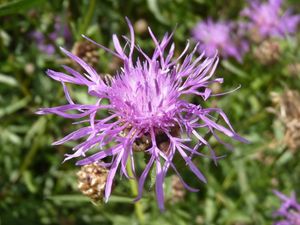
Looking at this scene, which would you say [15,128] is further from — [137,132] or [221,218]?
[137,132]

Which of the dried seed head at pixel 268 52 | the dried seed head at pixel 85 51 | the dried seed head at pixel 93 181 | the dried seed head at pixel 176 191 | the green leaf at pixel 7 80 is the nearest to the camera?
the dried seed head at pixel 93 181

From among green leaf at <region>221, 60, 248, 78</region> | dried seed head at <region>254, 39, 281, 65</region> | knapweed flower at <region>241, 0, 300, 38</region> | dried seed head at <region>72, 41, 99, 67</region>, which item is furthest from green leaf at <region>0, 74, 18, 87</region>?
knapweed flower at <region>241, 0, 300, 38</region>

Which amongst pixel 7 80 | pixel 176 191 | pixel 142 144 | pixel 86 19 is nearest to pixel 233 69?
pixel 176 191

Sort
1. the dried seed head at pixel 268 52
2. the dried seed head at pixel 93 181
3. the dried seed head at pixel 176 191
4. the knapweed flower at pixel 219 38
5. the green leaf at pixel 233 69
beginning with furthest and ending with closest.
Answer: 1. the knapweed flower at pixel 219 38
2. the dried seed head at pixel 268 52
3. the green leaf at pixel 233 69
4. the dried seed head at pixel 176 191
5. the dried seed head at pixel 93 181

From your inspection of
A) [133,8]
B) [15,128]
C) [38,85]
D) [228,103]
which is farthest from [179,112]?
[133,8]

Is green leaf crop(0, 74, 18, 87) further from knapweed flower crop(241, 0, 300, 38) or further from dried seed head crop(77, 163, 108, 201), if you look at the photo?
knapweed flower crop(241, 0, 300, 38)

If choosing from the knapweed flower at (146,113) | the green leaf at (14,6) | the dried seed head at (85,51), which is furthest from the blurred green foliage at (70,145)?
the knapweed flower at (146,113)

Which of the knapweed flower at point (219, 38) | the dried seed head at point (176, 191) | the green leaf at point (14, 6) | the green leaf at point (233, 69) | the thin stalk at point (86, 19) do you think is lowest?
the dried seed head at point (176, 191)

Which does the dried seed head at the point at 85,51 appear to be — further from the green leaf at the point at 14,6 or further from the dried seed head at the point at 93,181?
the dried seed head at the point at 93,181
